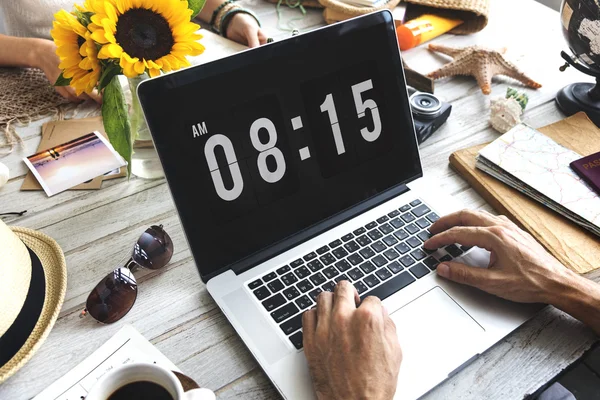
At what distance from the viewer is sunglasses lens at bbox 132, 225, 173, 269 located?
740mm

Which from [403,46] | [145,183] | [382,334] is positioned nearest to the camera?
[382,334]

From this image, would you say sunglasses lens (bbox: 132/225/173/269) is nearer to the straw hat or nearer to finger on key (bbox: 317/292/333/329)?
the straw hat

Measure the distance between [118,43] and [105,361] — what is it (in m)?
0.46

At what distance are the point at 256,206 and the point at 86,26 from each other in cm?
38

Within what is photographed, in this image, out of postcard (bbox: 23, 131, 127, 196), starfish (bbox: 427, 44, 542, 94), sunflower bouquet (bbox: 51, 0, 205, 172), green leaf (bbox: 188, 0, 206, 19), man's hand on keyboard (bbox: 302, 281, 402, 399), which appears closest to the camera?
man's hand on keyboard (bbox: 302, 281, 402, 399)

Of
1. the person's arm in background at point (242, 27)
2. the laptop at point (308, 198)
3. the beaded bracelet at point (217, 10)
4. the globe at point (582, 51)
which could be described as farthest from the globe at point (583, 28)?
the beaded bracelet at point (217, 10)

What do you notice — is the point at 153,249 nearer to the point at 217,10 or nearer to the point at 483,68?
the point at 217,10

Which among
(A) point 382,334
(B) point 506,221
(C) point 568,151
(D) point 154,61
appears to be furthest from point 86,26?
(C) point 568,151

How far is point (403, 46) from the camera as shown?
1245mm

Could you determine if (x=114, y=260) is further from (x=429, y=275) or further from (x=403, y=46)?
(x=403, y=46)

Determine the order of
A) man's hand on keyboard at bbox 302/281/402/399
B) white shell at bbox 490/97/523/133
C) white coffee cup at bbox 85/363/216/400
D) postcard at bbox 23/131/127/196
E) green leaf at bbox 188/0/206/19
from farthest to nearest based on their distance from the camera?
white shell at bbox 490/97/523/133
postcard at bbox 23/131/127/196
green leaf at bbox 188/0/206/19
man's hand on keyboard at bbox 302/281/402/399
white coffee cup at bbox 85/363/216/400

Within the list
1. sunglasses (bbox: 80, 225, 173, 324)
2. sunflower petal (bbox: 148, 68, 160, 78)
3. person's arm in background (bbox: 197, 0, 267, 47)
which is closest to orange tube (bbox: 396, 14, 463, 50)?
person's arm in background (bbox: 197, 0, 267, 47)

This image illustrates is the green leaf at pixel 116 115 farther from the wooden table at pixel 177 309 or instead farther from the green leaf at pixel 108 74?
the wooden table at pixel 177 309

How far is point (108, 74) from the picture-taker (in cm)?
73
